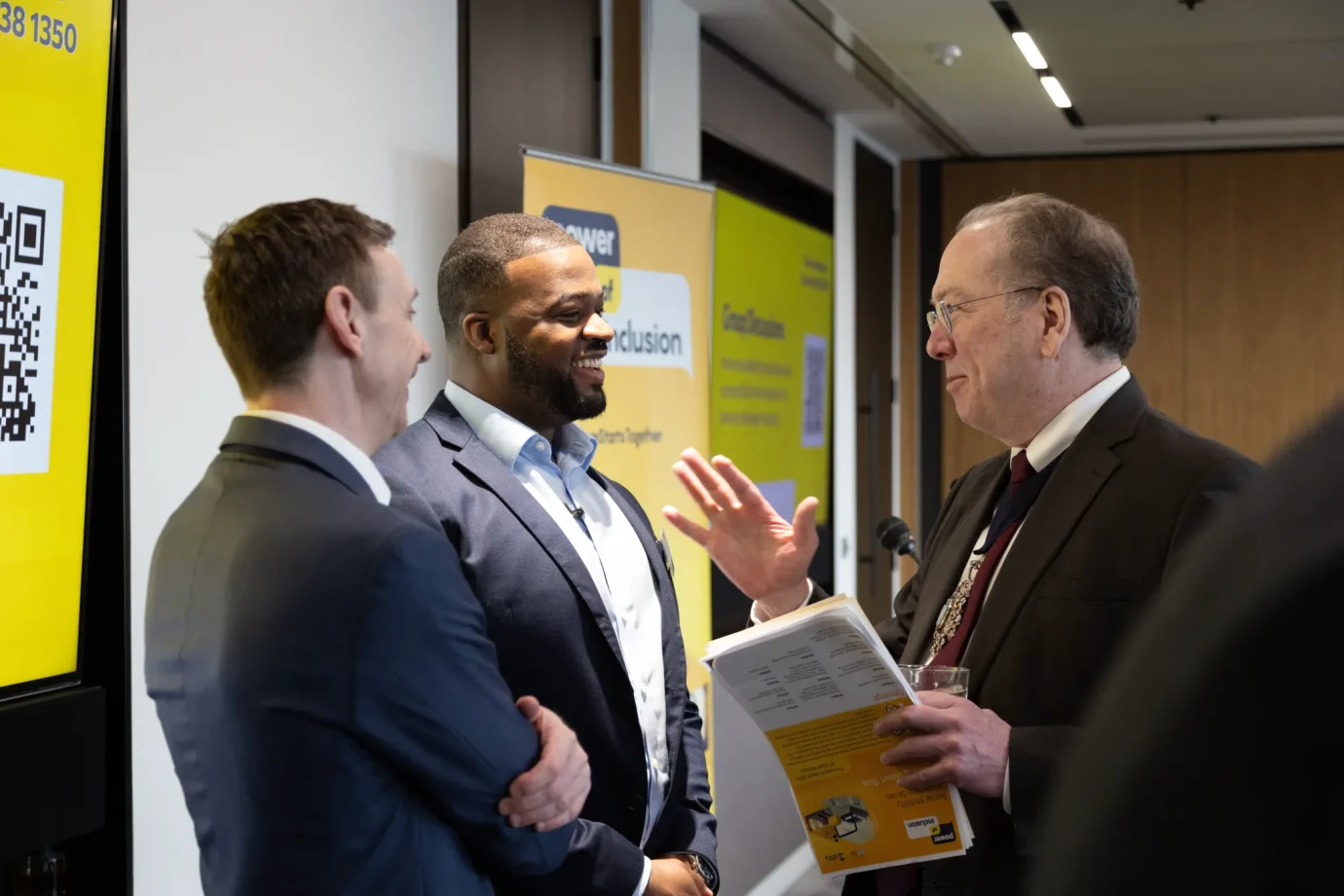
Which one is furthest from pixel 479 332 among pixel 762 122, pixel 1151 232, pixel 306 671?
pixel 1151 232

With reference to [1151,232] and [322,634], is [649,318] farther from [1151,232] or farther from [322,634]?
[1151,232]

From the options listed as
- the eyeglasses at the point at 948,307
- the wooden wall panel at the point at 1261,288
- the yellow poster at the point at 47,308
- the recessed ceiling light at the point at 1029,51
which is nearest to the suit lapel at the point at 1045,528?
the eyeglasses at the point at 948,307

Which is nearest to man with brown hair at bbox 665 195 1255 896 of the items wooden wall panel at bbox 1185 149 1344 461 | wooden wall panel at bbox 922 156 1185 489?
wooden wall panel at bbox 922 156 1185 489

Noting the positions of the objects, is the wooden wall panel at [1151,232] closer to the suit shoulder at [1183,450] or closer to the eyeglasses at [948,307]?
the eyeglasses at [948,307]

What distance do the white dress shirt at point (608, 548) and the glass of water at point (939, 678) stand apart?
0.50 meters

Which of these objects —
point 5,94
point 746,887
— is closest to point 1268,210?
point 746,887

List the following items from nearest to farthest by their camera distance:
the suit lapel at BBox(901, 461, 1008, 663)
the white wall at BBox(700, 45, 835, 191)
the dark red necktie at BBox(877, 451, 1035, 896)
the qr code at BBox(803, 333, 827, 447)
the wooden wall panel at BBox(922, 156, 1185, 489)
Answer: the dark red necktie at BBox(877, 451, 1035, 896) → the suit lapel at BBox(901, 461, 1008, 663) → the white wall at BBox(700, 45, 835, 191) → the qr code at BBox(803, 333, 827, 447) → the wooden wall panel at BBox(922, 156, 1185, 489)

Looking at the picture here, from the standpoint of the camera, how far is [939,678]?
1.68 m

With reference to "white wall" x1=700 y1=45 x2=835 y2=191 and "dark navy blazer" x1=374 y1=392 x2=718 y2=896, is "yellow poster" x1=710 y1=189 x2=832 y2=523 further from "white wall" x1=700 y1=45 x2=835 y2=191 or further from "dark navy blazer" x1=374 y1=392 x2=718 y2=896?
"dark navy blazer" x1=374 y1=392 x2=718 y2=896

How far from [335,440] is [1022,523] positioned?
107 cm

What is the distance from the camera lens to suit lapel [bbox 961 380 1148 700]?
175 cm

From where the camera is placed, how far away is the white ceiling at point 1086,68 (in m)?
5.07

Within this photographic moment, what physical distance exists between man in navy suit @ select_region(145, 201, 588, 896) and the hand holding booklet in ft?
1.07

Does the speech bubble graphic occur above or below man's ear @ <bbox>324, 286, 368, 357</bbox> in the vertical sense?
above
